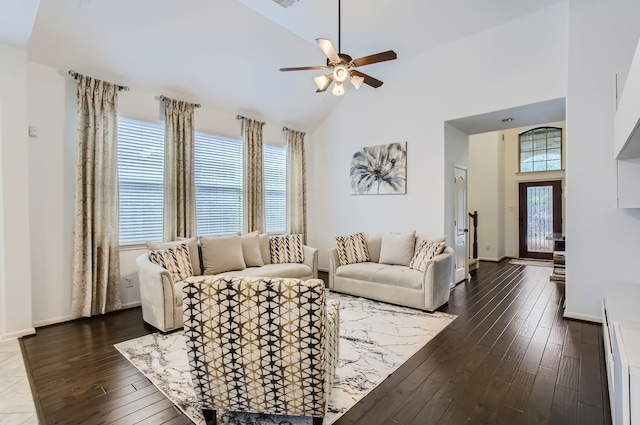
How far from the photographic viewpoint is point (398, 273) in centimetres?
425

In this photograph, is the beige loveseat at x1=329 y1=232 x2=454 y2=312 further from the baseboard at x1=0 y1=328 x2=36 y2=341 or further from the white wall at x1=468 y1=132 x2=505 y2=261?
the white wall at x1=468 y1=132 x2=505 y2=261

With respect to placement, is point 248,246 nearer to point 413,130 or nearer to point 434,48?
point 413,130

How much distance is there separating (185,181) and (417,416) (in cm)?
403

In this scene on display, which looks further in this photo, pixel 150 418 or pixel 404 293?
pixel 404 293

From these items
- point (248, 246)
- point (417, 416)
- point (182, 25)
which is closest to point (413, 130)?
point (248, 246)

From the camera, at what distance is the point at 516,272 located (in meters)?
6.38

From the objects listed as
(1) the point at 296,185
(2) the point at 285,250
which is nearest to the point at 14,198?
(2) the point at 285,250

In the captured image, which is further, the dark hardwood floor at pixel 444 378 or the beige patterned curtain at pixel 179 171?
the beige patterned curtain at pixel 179 171

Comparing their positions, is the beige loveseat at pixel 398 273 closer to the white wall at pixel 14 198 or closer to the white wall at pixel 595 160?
the white wall at pixel 595 160

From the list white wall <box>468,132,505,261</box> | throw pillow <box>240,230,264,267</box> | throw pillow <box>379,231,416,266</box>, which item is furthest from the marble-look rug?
white wall <box>468,132,505,261</box>

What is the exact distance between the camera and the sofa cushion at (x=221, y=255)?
13.4 ft

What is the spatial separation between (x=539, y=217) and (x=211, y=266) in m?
Answer: 8.21

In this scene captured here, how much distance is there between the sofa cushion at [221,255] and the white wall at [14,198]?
1751 millimetres

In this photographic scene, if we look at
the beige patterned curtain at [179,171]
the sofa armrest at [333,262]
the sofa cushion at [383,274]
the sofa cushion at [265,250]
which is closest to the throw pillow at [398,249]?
the sofa cushion at [383,274]
